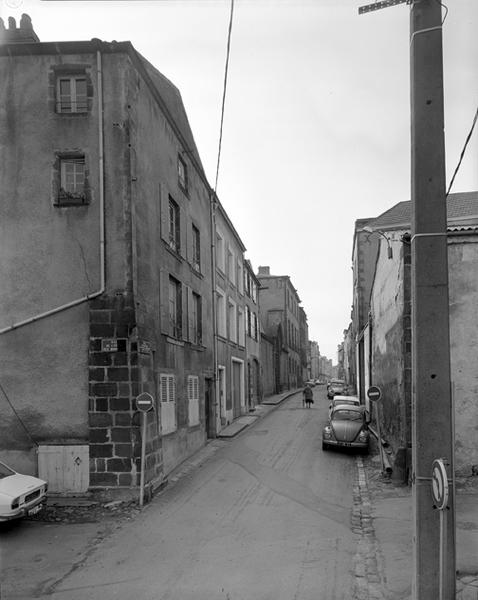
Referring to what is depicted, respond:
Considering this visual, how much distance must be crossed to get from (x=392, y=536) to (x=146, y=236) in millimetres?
8395

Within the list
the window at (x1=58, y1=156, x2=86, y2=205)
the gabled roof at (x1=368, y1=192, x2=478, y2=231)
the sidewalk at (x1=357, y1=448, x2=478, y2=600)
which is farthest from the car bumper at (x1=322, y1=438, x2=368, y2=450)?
the window at (x1=58, y1=156, x2=86, y2=205)

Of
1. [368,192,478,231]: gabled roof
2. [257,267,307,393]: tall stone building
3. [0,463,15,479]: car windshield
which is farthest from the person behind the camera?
[257,267,307,393]: tall stone building

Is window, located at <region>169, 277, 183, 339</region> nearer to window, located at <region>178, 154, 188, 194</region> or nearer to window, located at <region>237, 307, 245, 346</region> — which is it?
window, located at <region>178, 154, 188, 194</region>

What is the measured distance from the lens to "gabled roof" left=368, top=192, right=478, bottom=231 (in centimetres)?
2325

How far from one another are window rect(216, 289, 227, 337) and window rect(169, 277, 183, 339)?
6.69 m

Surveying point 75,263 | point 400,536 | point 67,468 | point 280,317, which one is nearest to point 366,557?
point 400,536

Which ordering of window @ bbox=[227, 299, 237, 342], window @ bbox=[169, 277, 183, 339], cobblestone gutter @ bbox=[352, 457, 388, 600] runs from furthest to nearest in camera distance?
window @ bbox=[227, 299, 237, 342]
window @ bbox=[169, 277, 183, 339]
cobblestone gutter @ bbox=[352, 457, 388, 600]

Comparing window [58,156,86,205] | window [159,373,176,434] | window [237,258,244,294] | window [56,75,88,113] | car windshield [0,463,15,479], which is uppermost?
window [56,75,88,113]

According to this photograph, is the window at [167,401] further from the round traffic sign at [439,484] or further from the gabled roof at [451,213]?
the gabled roof at [451,213]

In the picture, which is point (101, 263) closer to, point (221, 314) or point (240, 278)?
point (221, 314)

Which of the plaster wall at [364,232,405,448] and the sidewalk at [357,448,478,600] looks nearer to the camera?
the sidewalk at [357,448,478,600]

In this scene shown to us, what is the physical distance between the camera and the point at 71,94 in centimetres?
1290

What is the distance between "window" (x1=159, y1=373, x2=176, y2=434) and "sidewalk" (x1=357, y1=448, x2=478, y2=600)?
5.09 metres

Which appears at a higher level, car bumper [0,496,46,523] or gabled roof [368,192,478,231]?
gabled roof [368,192,478,231]
